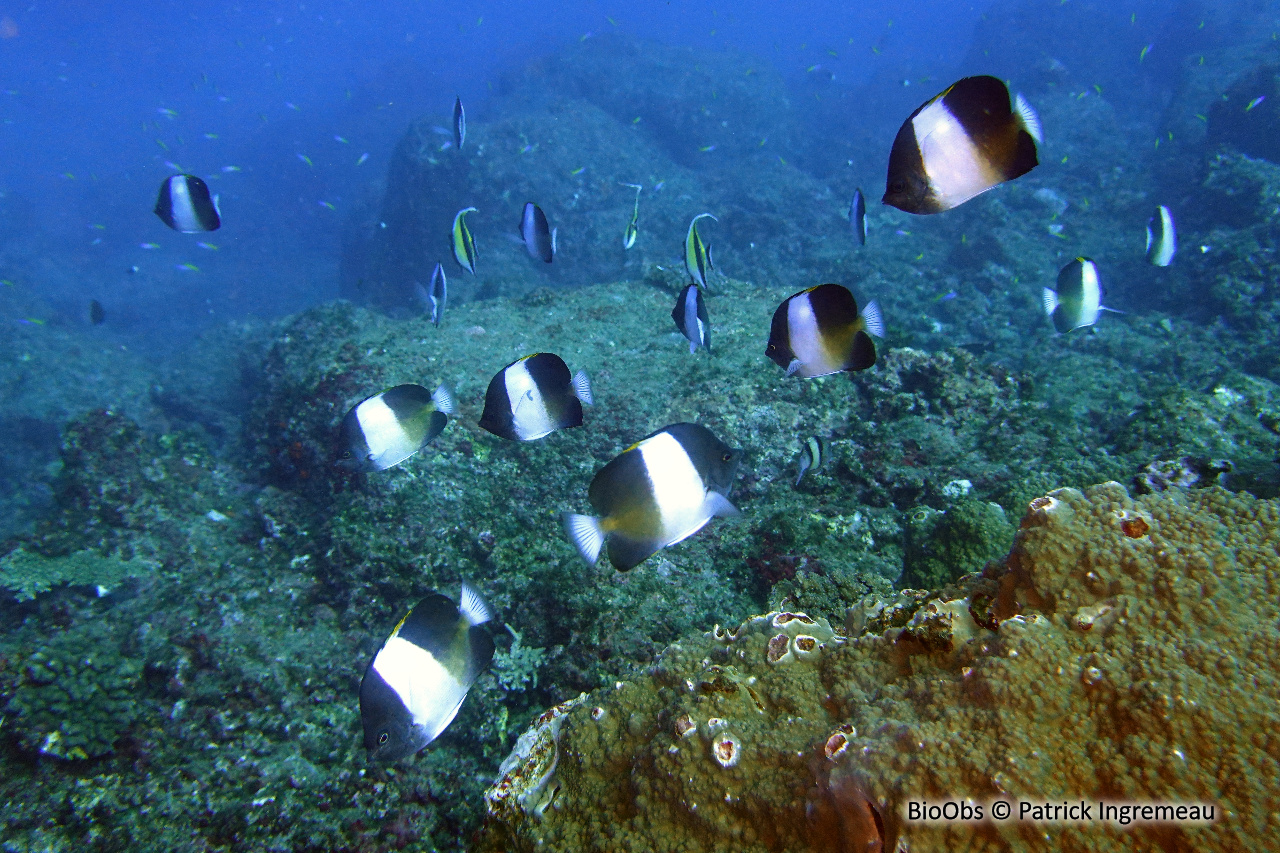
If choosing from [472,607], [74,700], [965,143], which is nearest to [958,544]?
[965,143]

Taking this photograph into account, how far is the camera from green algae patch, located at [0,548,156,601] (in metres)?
Answer: 5.68

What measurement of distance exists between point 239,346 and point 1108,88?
130 ft

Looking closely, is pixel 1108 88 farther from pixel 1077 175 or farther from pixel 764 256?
pixel 764 256

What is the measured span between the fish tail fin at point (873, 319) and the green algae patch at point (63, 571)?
7.62 metres

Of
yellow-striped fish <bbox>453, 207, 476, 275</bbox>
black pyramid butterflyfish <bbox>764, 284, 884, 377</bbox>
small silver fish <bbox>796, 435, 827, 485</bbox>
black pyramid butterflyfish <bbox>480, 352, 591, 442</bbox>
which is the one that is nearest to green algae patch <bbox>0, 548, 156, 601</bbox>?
yellow-striped fish <bbox>453, 207, 476, 275</bbox>

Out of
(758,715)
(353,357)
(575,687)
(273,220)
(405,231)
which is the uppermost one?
(273,220)

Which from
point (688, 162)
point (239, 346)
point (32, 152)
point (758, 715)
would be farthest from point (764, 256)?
point (32, 152)

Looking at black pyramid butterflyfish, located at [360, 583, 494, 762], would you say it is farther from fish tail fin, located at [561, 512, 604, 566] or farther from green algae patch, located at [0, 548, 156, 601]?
green algae patch, located at [0, 548, 156, 601]

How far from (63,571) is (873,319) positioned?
8203 mm

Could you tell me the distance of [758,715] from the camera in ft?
7.85

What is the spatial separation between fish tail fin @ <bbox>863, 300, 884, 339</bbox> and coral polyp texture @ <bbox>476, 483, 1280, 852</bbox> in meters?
1.11

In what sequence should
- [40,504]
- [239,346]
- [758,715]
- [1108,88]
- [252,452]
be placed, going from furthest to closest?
[1108,88], [239,346], [40,504], [252,452], [758,715]

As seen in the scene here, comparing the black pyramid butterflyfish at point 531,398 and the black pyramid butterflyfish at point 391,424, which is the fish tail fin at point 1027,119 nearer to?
the black pyramid butterflyfish at point 531,398

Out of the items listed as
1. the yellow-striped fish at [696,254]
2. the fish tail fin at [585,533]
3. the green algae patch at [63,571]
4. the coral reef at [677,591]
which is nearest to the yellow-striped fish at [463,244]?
the coral reef at [677,591]
